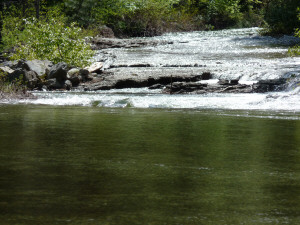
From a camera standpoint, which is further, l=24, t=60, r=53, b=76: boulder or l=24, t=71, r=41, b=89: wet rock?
l=24, t=60, r=53, b=76: boulder

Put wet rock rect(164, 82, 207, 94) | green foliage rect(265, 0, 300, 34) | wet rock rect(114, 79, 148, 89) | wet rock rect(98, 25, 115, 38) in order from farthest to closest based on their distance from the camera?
wet rock rect(98, 25, 115, 38)
green foliage rect(265, 0, 300, 34)
wet rock rect(114, 79, 148, 89)
wet rock rect(164, 82, 207, 94)

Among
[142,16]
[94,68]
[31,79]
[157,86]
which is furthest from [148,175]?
[142,16]

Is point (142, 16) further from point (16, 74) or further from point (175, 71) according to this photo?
point (16, 74)

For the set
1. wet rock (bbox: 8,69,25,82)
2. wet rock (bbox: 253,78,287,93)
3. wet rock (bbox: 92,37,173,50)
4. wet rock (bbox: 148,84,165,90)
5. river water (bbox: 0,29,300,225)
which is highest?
river water (bbox: 0,29,300,225)

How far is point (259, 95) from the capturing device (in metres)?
14.3

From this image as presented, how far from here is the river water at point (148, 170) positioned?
287 centimetres

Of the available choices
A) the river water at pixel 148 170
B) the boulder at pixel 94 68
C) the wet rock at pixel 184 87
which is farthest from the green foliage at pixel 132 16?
the river water at pixel 148 170

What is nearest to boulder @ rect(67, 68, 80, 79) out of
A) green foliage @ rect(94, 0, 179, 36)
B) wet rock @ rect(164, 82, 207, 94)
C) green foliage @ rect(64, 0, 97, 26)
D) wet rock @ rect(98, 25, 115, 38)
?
wet rock @ rect(164, 82, 207, 94)

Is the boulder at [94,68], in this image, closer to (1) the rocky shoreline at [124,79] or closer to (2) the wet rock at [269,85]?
(1) the rocky shoreline at [124,79]

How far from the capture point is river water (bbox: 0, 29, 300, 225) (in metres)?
2.87

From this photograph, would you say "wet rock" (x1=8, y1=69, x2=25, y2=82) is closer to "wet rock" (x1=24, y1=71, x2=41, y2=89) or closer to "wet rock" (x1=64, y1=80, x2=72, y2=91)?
"wet rock" (x1=24, y1=71, x2=41, y2=89)

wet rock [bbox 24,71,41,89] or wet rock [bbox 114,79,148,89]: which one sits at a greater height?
wet rock [bbox 24,71,41,89]

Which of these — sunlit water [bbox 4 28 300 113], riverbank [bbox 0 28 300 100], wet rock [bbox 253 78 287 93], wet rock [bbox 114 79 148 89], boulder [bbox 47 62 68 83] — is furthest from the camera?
boulder [bbox 47 62 68 83]

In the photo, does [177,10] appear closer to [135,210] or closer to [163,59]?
[163,59]
